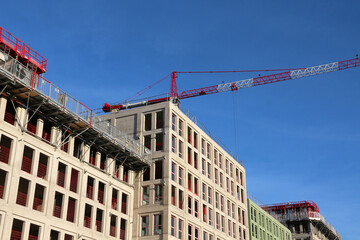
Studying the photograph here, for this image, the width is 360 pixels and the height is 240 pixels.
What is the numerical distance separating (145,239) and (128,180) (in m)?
8.32

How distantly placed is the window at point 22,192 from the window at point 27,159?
3.74ft

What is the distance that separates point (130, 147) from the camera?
64.1 meters

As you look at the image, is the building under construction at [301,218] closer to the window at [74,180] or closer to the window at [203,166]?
the window at [203,166]

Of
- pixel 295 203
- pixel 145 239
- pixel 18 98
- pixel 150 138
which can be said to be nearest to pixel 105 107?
pixel 150 138

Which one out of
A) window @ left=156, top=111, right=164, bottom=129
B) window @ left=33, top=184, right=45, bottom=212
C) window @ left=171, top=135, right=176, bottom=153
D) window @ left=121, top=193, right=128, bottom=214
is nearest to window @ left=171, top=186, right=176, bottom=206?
window @ left=171, top=135, right=176, bottom=153

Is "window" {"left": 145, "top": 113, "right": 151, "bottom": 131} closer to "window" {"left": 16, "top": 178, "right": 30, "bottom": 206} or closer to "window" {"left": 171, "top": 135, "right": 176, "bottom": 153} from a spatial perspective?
"window" {"left": 171, "top": 135, "right": 176, "bottom": 153}

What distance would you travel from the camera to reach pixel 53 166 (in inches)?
1953

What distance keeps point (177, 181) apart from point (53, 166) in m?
22.5

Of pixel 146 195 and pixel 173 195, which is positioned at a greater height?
pixel 173 195

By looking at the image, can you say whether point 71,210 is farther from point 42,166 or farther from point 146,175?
point 146,175

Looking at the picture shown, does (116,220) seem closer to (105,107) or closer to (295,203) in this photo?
(105,107)

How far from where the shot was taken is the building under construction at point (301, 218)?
135750 millimetres

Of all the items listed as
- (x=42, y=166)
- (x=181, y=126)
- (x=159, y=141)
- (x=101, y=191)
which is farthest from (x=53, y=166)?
(x=181, y=126)

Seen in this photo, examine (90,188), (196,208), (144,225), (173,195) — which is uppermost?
(173,195)
